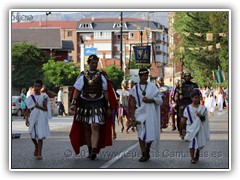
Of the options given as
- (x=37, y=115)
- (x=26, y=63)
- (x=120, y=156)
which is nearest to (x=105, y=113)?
(x=120, y=156)

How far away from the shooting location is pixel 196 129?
1617 centimetres

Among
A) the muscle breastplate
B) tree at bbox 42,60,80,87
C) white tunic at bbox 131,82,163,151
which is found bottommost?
white tunic at bbox 131,82,163,151

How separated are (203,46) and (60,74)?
1512 cm

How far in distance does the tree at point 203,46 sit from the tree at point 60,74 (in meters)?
8.18

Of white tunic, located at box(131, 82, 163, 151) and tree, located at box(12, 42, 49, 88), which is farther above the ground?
tree, located at box(12, 42, 49, 88)

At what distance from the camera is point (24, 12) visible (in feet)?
47.8

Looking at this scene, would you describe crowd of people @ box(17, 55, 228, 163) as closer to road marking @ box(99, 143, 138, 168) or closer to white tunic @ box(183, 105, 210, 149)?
white tunic @ box(183, 105, 210, 149)

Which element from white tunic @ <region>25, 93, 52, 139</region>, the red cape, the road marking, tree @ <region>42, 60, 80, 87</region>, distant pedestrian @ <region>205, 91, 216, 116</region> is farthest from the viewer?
tree @ <region>42, 60, 80, 87</region>

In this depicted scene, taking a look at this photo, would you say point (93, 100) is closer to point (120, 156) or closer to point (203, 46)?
point (120, 156)

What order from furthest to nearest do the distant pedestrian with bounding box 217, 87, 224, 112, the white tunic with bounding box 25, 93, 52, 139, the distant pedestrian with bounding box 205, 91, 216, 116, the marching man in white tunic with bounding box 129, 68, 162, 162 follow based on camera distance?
1. the distant pedestrian with bounding box 217, 87, 224, 112
2. the distant pedestrian with bounding box 205, 91, 216, 116
3. the white tunic with bounding box 25, 93, 52, 139
4. the marching man in white tunic with bounding box 129, 68, 162, 162

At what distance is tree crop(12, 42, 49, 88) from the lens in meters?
68.1

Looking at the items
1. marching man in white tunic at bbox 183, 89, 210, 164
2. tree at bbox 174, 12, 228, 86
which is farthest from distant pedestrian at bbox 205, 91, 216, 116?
marching man in white tunic at bbox 183, 89, 210, 164

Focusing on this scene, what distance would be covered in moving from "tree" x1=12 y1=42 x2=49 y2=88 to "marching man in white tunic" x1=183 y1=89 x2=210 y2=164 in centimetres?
4955
